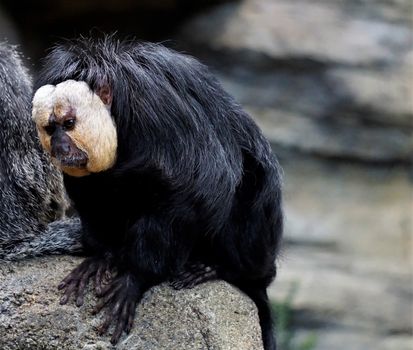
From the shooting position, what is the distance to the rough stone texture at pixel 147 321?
15.9 ft

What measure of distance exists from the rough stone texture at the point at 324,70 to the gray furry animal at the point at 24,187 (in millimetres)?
4427

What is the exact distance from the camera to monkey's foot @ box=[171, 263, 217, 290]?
500cm

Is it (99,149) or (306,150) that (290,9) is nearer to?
(306,150)

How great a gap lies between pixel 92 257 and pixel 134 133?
0.79 meters

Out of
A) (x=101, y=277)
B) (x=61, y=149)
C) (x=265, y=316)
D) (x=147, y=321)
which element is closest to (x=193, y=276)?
(x=147, y=321)

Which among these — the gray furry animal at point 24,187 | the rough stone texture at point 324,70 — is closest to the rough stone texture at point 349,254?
the rough stone texture at point 324,70

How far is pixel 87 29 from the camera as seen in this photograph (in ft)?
34.8

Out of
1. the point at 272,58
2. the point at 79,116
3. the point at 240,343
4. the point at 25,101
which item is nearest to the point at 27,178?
the point at 25,101

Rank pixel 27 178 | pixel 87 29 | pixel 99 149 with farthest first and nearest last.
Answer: pixel 87 29
pixel 27 178
pixel 99 149

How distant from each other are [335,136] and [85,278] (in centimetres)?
542

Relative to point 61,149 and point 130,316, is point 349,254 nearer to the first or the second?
point 130,316

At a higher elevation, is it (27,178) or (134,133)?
(134,133)

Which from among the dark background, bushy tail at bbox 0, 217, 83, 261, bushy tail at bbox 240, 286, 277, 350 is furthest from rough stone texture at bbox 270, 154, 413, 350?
bushy tail at bbox 0, 217, 83, 261

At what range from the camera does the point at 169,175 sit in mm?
4625
